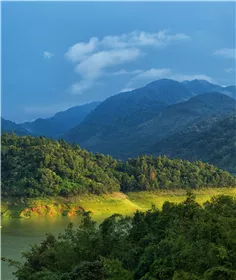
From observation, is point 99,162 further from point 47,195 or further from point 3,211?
point 3,211

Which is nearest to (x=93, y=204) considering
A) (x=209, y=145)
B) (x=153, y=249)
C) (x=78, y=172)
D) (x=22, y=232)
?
(x=78, y=172)

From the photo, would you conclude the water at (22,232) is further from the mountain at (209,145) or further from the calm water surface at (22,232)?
the mountain at (209,145)

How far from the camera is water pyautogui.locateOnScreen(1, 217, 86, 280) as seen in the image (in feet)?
116

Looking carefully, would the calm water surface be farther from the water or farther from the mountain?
the mountain

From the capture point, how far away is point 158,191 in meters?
83.7

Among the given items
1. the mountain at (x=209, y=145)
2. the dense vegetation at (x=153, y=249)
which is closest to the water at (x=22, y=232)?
the dense vegetation at (x=153, y=249)

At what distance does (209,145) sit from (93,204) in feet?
310

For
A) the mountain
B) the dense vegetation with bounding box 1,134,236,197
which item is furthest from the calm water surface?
the mountain

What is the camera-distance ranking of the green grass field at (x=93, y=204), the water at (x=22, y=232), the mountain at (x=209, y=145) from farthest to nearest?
the mountain at (x=209, y=145), the green grass field at (x=93, y=204), the water at (x=22, y=232)

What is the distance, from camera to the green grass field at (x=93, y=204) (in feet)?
215

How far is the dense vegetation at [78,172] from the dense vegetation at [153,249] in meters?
50.5

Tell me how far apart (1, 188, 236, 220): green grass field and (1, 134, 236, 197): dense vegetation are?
5.33 feet

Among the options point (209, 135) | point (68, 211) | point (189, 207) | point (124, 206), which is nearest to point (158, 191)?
point (124, 206)

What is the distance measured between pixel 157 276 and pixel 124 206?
59.8 metres
